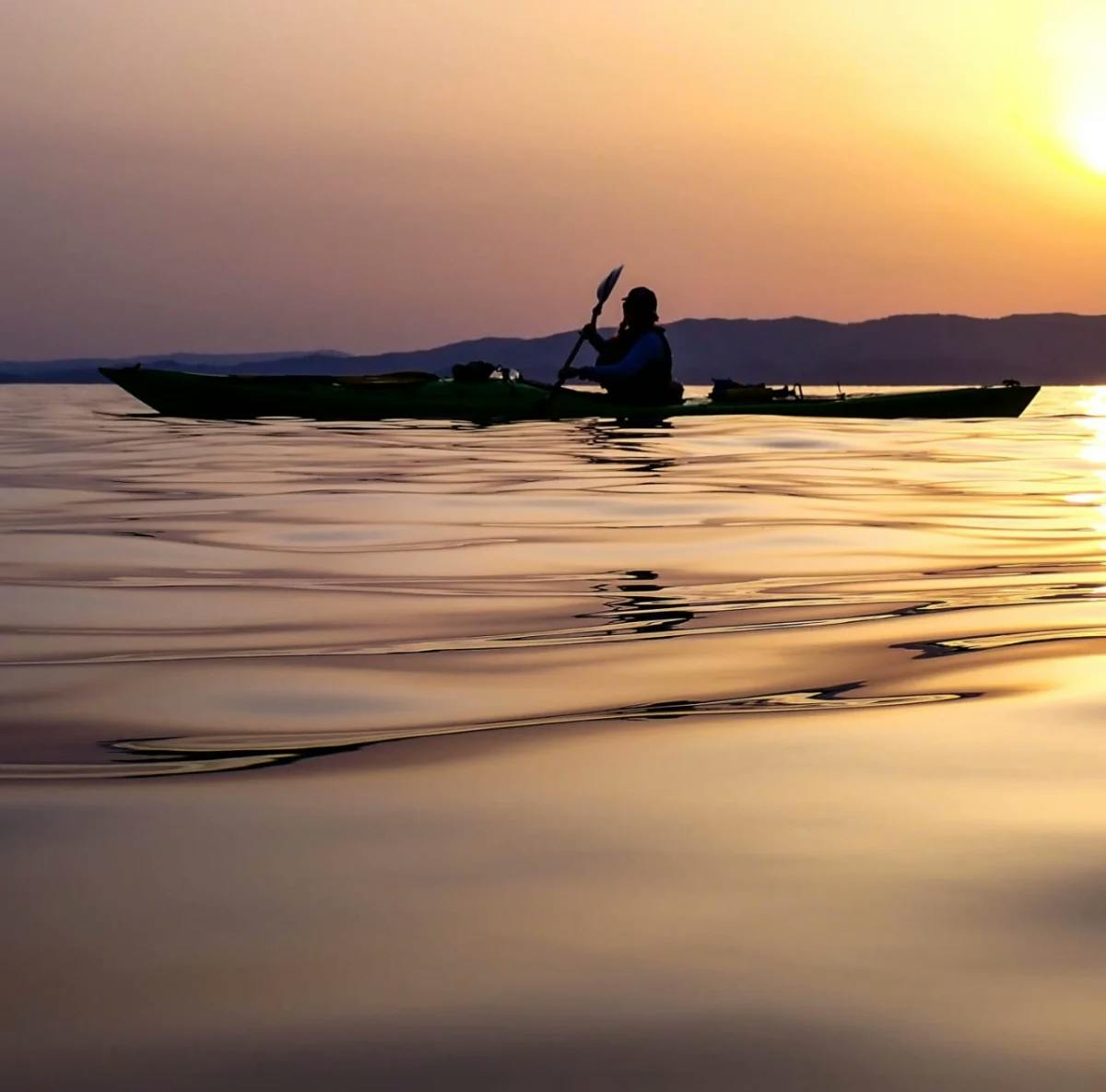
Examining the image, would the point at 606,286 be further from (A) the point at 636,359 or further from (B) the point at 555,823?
(B) the point at 555,823

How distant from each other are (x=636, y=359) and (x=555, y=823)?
17123mm

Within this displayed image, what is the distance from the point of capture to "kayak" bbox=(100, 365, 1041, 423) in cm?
2011

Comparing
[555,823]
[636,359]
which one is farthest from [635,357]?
[555,823]

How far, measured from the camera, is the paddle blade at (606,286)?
20.4 metres

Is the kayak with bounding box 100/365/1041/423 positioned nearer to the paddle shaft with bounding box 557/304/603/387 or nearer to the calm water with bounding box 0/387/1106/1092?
the paddle shaft with bounding box 557/304/603/387

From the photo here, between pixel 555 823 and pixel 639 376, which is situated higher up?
pixel 555 823

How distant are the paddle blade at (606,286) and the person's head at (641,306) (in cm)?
89

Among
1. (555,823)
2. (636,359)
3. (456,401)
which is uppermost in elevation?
(555,823)

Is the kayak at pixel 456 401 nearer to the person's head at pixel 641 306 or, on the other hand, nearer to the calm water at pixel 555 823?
the person's head at pixel 641 306

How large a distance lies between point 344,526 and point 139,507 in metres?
A: 1.69

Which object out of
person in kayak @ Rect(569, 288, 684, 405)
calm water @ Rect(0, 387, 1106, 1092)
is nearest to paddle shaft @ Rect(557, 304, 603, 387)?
person in kayak @ Rect(569, 288, 684, 405)

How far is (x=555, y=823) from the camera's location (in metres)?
2.54

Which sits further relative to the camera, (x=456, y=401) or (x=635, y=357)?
(x=456, y=401)

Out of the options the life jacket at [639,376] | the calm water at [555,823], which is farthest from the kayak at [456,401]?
the calm water at [555,823]
